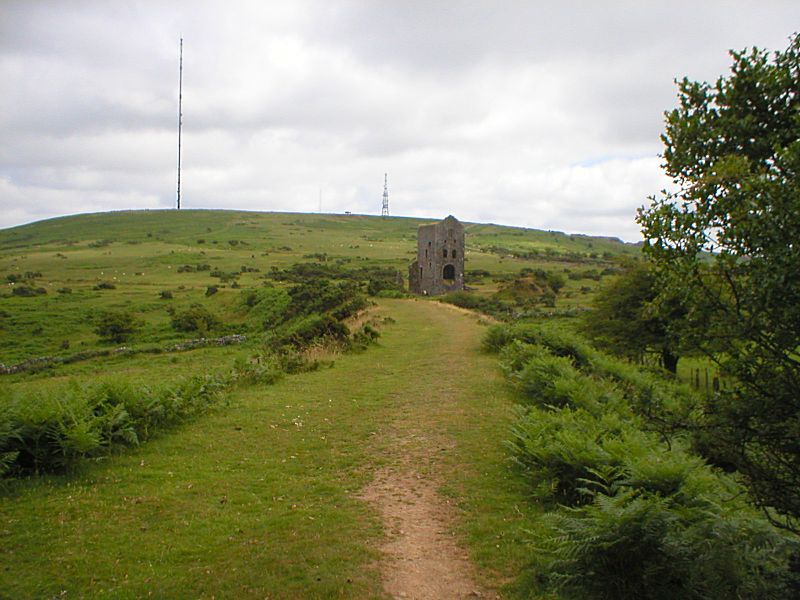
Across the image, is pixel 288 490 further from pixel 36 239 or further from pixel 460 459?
pixel 36 239

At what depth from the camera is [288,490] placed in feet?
26.1

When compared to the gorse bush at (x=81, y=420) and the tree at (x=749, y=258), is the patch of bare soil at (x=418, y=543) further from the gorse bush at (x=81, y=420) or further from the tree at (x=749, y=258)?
the gorse bush at (x=81, y=420)

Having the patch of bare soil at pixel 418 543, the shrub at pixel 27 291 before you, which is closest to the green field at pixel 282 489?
A: the patch of bare soil at pixel 418 543

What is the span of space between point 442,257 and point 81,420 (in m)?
46.3

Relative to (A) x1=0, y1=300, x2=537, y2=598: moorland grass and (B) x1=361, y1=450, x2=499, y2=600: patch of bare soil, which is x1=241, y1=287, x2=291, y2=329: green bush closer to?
(A) x1=0, y1=300, x2=537, y2=598: moorland grass

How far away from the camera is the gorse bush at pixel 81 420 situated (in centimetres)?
829

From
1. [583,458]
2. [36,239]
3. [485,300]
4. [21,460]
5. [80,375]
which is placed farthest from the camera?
[36,239]

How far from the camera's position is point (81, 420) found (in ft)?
28.9

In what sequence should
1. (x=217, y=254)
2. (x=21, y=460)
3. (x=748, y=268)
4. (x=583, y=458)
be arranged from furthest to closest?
(x=217, y=254) < (x=21, y=460) < (x=583, y=458) < (x=748, y=268)

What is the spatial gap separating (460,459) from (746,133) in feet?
20.7

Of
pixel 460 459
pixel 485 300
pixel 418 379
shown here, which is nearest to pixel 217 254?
pixel 485 300

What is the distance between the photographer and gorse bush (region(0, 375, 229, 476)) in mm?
8286

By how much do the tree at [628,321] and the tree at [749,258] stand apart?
65.3 feet

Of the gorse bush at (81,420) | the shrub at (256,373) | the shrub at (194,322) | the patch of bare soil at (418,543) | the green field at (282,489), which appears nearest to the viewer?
the patch of bare soil at (418,543)
